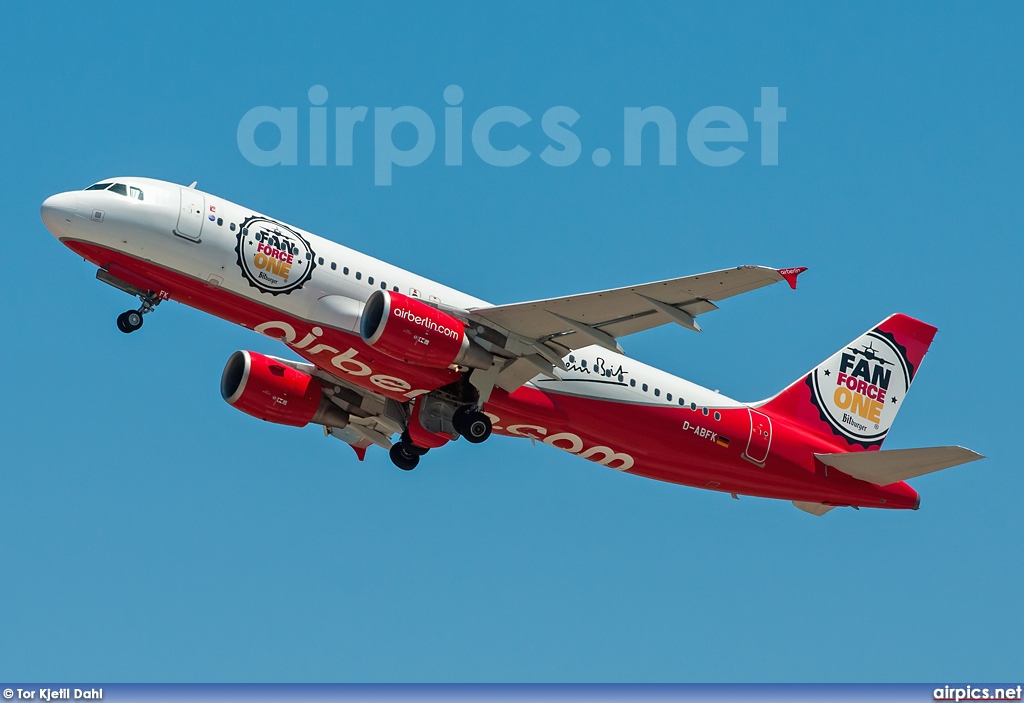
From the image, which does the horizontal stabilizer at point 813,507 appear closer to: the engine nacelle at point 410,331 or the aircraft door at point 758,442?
the aircraft door at point 758,442

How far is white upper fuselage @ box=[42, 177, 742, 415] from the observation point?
3241 centimetres

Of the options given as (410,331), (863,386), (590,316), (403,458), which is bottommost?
(403,458)

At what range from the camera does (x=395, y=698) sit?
32844mm

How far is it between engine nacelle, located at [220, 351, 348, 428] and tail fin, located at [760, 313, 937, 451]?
548 inches

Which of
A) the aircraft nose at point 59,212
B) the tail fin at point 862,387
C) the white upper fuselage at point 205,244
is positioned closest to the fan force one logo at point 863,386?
the tail fin at point 862,387

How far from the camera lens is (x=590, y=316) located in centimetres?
3372

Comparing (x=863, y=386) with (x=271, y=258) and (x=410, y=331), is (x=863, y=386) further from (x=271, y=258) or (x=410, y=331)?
(x=271, y=258)

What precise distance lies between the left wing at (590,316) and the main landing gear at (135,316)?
26.4ft

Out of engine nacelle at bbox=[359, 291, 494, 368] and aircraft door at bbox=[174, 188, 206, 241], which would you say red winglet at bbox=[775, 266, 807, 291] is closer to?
engine nacelle at bbox=[359, 291, 494, 368]

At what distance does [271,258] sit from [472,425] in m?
6.94

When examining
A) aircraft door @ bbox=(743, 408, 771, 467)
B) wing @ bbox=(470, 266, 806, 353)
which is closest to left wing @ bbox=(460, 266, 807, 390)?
wing @ bbox=(470, 266, 806, 353)

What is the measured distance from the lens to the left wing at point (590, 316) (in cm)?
3095

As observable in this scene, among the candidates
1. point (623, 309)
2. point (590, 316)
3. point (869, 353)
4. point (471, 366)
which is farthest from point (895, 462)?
point (471, 366)

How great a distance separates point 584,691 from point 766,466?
8599mm
